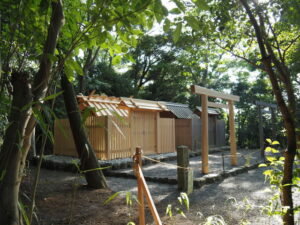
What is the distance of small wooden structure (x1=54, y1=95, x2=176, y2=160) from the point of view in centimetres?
1013

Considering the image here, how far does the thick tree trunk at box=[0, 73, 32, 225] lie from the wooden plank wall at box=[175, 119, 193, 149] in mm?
13746

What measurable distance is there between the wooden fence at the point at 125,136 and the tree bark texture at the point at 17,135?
7.94m

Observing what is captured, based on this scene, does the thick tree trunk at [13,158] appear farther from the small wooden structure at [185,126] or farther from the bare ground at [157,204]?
the small wooden structure at [185,126]

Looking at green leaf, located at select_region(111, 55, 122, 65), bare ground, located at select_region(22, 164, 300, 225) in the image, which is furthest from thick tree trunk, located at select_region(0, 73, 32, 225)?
bare ground, located at select_region(22, 164, 300, 225)

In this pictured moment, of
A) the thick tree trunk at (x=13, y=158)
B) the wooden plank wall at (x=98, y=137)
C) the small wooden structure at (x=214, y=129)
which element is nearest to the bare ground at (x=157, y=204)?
the thick tree trunk at (x=13, y=158)

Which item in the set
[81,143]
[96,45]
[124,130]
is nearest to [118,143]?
[124,130]

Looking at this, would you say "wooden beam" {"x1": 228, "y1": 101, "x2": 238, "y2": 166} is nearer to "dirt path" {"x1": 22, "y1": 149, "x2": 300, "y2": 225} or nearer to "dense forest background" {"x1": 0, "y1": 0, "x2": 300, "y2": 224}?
"dirt path" {"x1": 22, "y1": 149, "x2": 300, "y2": 225}

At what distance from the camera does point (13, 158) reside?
1312mm

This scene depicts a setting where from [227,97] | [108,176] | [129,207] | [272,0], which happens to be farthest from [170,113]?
[272,0]

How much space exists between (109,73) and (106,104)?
8.82m

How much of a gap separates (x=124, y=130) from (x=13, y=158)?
31.3ft

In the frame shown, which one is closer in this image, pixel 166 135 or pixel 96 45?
pixel 96 45

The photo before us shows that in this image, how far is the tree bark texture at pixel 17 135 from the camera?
1.30m

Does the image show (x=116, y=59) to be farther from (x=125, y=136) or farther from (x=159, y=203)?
(x=125, y=136)
